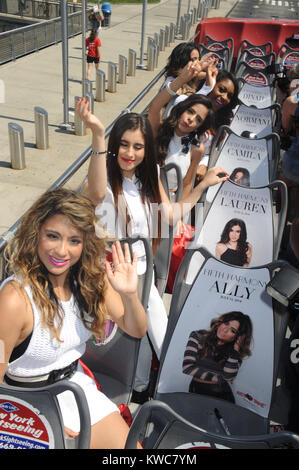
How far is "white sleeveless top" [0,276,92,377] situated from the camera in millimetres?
2107

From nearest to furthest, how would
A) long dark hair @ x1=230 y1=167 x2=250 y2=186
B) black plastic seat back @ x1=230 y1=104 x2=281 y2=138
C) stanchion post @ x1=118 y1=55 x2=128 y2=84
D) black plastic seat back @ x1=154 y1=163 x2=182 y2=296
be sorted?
black plastic seat back @ x1=154 y1=163 x2=182 y2=296
long dark hair @ x1=230 y1=167 x2=250 y2=186
black plastic seat back @ x1=230 y1=104 x2=281 y2=138
stanchion post @ x1=118 y1=55 x2=128 y2=84

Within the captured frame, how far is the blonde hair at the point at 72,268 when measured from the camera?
7.05 feet

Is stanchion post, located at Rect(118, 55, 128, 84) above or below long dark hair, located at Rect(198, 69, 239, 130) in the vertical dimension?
below

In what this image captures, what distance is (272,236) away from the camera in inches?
143

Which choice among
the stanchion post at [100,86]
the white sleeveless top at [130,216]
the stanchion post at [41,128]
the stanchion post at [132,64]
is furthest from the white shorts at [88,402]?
the stanchion post at [132,64]

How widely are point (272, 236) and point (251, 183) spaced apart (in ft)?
3.19

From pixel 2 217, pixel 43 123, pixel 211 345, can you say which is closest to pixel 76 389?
pixel 211 345

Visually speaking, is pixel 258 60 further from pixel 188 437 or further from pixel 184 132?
pixel 188 437

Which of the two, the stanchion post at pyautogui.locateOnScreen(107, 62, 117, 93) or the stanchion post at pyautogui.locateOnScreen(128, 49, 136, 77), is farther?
the stanchion post at pyautogui.locateOnScreen(128, 49, 136, 77)

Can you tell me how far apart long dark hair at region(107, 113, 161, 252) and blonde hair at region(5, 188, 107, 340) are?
71 cm

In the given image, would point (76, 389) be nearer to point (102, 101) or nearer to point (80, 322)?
point (80, 322)

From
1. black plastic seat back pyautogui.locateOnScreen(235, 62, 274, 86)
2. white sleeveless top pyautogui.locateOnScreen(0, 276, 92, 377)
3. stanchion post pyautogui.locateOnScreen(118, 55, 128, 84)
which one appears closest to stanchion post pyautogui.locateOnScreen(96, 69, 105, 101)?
stanchion post pyautogui.locateOnScreen(118, 55, 128, 84)

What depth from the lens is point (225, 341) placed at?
255 cm

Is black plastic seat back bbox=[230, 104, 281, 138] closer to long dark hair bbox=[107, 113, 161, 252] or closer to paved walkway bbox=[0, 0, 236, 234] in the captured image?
paved walkway bbox=[0, 0, 236, 234]
